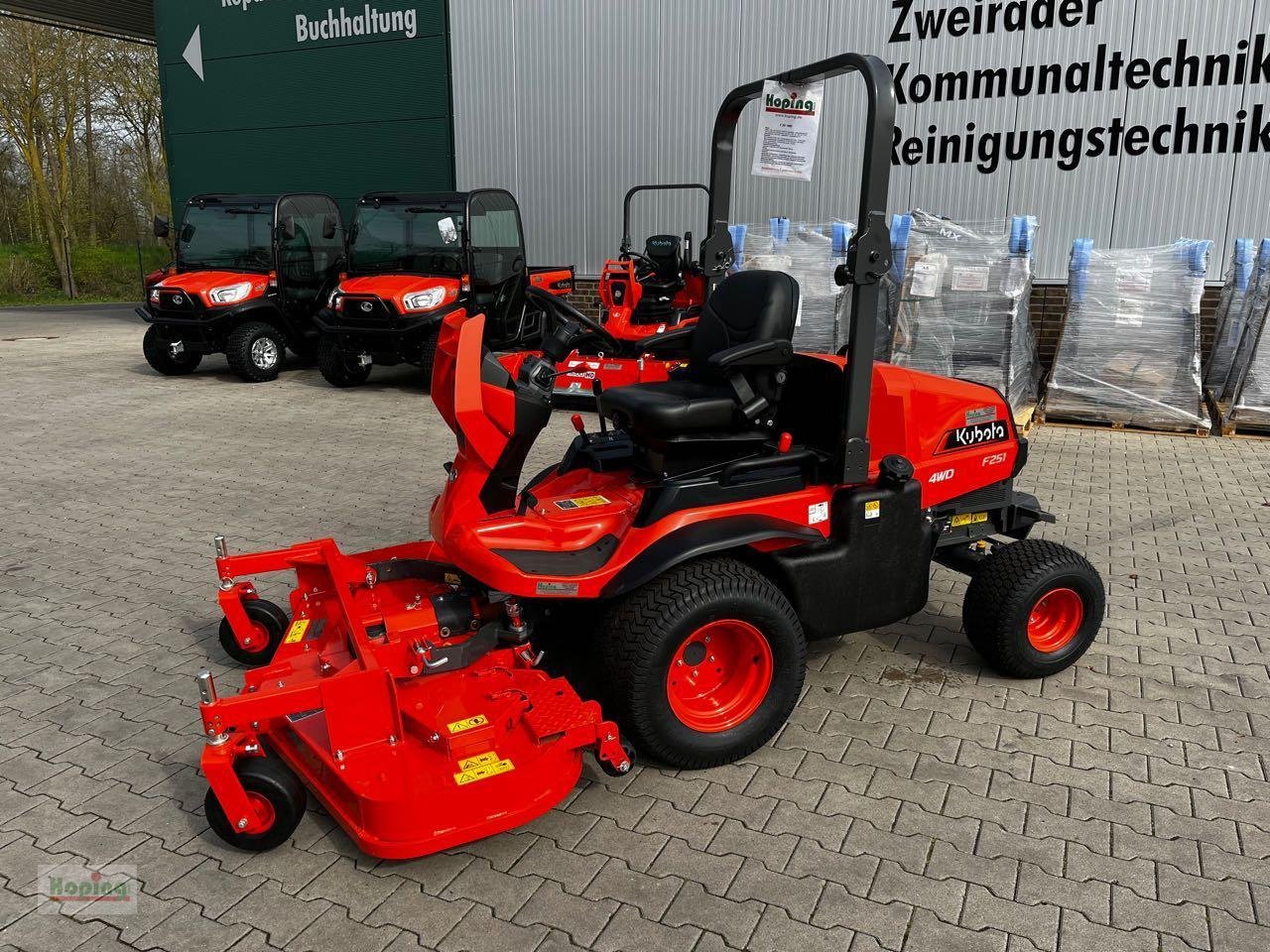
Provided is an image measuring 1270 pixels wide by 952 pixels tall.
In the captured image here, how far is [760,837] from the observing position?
2.84m

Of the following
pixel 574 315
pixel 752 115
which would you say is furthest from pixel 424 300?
pixel 574 315

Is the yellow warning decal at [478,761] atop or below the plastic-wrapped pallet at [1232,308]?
below

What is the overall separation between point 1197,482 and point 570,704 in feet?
18.0

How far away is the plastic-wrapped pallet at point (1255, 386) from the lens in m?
7.82

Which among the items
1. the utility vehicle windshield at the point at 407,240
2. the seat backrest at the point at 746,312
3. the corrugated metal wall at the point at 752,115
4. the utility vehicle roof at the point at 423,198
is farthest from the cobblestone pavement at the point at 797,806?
the utility vehicle roof at the point at 423,198

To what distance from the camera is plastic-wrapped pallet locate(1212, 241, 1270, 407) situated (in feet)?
26.1

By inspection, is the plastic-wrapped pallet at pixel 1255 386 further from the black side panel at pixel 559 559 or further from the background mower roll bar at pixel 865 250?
the black side panel at pixel 559 559

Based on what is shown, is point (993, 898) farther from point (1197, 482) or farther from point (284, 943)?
point (1197, 482)

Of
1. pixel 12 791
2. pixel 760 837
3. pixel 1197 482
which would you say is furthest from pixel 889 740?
pixel 1197 482

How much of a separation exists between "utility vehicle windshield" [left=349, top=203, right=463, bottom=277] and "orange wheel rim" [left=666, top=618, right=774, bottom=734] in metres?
7.51

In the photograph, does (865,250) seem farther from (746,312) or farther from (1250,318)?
(1250,318)

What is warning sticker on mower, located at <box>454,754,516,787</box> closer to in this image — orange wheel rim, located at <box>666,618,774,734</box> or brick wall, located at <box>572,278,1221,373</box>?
orange wheel rim, located at <box>666,618,774,734</box>

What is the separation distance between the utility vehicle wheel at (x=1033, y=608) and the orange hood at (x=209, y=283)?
8.98 meters
